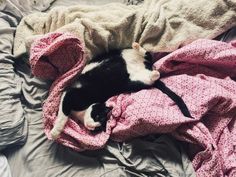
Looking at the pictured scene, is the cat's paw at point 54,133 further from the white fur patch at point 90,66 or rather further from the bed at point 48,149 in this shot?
the white fur patch at point 90,66

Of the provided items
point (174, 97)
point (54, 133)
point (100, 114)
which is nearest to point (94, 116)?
point (100, 114)

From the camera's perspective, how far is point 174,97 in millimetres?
1118

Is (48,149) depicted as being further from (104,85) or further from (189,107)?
(189,107)

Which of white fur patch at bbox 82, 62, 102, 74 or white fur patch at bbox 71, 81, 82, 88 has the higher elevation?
white fur patch at bbox 82, 62, 102, 74

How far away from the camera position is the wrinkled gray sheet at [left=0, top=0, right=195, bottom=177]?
1.07 m

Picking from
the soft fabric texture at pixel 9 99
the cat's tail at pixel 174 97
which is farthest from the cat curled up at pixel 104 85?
the soft fabric texture at pixel 9 99

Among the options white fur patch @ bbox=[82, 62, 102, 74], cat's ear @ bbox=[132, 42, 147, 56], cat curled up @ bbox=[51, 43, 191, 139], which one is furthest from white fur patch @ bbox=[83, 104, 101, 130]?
cat's ear @ bbox=[132, 42, 147, 56]

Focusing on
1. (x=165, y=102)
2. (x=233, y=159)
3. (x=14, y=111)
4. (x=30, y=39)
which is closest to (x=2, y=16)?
(x=30, y=39)

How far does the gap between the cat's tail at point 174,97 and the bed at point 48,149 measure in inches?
3.4

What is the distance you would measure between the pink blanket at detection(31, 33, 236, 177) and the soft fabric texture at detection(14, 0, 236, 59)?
2.4 inches

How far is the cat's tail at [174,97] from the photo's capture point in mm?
1083

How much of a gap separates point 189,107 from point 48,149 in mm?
433

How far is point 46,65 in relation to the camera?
45.4 inches

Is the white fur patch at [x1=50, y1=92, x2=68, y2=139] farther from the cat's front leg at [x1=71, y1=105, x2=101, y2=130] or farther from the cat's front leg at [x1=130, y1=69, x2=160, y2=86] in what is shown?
Result: the cat's front leg at [x1=130, y1=69, x2=160, y2=86]
